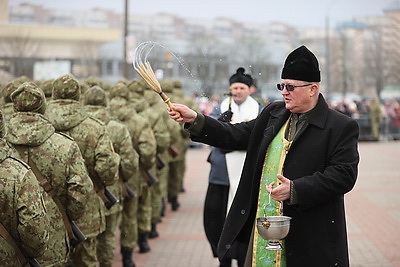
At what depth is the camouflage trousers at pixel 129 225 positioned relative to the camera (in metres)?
9.43

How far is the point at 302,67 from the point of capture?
5004 millimetres

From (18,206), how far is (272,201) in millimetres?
1606

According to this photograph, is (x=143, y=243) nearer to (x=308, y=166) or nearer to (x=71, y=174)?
(x=71, y=174)

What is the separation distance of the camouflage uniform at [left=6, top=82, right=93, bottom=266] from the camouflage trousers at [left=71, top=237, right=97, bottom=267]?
815mm

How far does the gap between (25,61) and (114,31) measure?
29662mm

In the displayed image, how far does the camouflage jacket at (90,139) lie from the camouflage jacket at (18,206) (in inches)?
78.2

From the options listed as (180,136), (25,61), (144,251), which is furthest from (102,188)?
(25,61)

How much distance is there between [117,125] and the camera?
343 inches

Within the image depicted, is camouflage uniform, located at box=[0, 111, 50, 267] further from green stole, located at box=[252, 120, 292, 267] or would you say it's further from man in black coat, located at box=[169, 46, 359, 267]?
green stole, located at box=[252, 120, 292, 267]

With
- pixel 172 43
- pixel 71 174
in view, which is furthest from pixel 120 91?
pixel 172 43

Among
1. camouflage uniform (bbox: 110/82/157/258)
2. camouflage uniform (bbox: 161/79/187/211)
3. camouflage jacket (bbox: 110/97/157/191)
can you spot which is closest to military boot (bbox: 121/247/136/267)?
camouflage uniform (bbox: 110/82/157/258)

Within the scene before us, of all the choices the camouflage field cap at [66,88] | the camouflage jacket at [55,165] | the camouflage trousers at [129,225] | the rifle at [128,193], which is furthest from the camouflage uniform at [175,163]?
the camouflage jacket at [55,165]

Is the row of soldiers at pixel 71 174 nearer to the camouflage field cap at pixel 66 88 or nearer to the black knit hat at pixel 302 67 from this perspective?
the camouflage field cap at pixel 66 88

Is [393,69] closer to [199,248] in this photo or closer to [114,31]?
[114,31]
